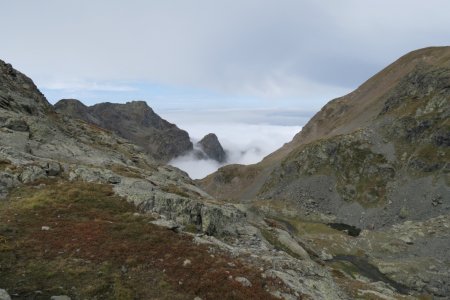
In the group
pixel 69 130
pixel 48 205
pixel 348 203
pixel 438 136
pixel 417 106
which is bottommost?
pixel 348 203

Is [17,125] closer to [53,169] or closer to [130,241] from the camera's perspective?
[53,169]

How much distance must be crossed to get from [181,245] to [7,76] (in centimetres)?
Answer: 7324

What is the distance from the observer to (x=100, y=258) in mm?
28344

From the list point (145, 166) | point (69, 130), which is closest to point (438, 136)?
point (145, 166)

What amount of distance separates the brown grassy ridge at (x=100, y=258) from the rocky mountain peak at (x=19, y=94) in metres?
43.1

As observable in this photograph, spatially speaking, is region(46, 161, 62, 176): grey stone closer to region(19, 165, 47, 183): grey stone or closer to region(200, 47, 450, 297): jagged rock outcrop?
region(19, 165, 47, 183): grey stone

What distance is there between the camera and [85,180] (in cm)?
4659

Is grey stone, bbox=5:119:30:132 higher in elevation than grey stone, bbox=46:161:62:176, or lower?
higher

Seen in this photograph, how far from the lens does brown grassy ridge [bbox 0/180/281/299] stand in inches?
984

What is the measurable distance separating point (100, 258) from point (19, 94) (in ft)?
220

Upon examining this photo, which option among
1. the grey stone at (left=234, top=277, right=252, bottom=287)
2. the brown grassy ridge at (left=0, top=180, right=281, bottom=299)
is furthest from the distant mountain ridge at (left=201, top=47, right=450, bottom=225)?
the brown grassy ridge at (left=0, top=180, right=281, bottom=299)

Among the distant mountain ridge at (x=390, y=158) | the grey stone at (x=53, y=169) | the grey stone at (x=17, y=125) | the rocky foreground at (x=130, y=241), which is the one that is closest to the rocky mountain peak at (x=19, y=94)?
the rocky foreground at (x=130, y=241)

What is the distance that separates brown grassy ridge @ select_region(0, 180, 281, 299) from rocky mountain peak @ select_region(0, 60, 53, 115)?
4311 centimetres

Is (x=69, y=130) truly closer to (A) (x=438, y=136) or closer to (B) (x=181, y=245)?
(B) (x=181, y=245)
